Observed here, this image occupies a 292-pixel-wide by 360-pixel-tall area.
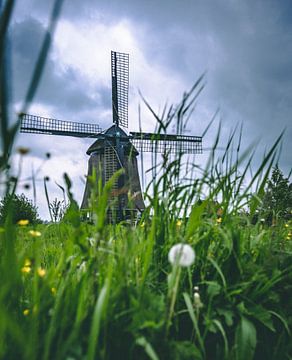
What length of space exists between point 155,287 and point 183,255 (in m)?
0.51

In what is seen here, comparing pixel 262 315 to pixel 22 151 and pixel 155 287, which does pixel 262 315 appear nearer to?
pixel 155 287

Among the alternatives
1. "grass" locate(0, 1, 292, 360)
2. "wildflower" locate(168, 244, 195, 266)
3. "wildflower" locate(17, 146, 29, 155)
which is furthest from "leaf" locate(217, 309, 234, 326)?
"wildflower" locate(17, 146, 29, 155)

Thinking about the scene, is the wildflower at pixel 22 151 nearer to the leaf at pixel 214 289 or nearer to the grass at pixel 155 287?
the grass at pixel 155 287

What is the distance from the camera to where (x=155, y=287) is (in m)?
1.65

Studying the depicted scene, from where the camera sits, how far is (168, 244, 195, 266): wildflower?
46.6 inches

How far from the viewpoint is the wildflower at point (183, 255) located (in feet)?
3.89

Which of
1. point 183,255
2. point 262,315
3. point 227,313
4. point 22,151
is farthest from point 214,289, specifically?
point 22,151

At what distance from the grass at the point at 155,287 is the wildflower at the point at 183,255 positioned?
41 mm

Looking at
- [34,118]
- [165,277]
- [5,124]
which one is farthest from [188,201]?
[34,118]

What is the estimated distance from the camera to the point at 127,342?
53.0 inches

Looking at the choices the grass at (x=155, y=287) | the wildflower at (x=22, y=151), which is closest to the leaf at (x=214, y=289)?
the grass at (x=155, y=287)

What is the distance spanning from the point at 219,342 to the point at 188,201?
720mm

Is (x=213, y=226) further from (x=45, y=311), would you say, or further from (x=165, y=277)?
(x=45, y=311)

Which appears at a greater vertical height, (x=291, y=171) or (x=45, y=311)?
(x=291, y=171)
